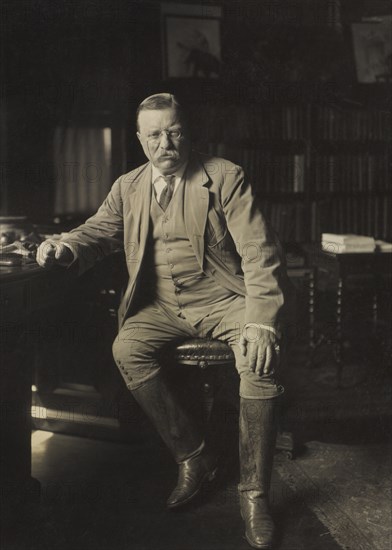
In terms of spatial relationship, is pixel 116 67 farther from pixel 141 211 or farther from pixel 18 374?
pixel 18 374

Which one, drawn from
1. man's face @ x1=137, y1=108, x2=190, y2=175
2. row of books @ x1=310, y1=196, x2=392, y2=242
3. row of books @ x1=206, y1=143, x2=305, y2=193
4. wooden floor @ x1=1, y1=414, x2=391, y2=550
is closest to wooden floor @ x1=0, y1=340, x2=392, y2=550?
wooden floor @ x1=1, y1=414, x2=391, y2=550

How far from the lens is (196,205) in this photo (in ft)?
7.52

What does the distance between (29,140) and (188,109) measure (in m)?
1.13

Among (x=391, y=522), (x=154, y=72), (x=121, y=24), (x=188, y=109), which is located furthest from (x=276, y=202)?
(x=391, y=522)

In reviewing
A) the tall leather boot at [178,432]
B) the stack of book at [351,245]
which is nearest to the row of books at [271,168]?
the stack of book at [351,245]

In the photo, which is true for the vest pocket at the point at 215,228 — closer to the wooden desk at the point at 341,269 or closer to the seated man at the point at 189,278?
the seated man at the point at 189,278

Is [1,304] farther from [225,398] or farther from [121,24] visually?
[121,24]

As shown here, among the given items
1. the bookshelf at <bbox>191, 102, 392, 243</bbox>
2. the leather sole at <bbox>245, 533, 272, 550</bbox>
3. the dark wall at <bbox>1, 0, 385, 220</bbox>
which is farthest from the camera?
the bookshelf at <bbox>191, 102, 392, 243</bbox>

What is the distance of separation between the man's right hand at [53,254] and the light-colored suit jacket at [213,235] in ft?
0.15

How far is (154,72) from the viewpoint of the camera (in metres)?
4.61

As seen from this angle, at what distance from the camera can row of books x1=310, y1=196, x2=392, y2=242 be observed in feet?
16.3

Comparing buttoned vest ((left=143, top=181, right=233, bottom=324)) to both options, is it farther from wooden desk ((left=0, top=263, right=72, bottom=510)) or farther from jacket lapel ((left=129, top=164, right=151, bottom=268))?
wooden desk ((left=0, top=263, right=72, bottom=510))

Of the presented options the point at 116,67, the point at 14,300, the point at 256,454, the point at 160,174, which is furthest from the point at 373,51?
the point at 14,300

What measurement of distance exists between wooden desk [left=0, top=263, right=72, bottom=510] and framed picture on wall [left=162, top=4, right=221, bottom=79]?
2787 mm
